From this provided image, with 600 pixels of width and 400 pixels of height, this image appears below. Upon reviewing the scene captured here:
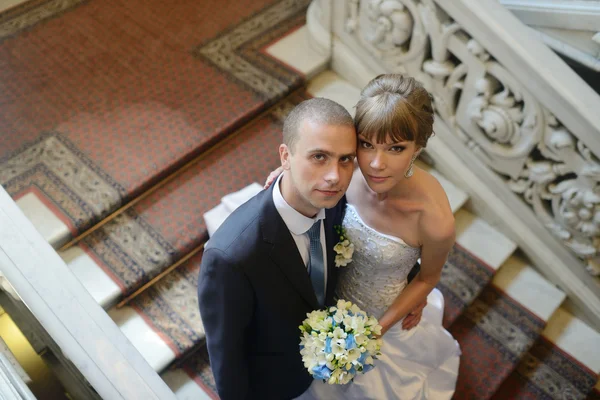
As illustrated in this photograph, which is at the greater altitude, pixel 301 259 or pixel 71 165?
pixel 71 165

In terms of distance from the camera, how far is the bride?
1833mm

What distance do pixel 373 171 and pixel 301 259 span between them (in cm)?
42

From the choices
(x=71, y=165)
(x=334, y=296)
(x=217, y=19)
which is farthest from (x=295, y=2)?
(x=334, y=296)

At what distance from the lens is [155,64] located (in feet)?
12.9

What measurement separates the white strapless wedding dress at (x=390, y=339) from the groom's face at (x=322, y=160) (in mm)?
587

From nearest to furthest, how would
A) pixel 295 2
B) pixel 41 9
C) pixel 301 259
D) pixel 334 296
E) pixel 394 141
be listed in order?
pixel 394 141 < pixel 301 259 < pixel 334 296 < pixel 41 9 < pixel 295 2

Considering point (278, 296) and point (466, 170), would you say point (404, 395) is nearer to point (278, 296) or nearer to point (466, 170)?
point (278, 296)

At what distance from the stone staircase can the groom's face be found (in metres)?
1.56

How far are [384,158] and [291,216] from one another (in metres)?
0.39

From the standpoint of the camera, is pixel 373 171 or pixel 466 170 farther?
pixel 466 170

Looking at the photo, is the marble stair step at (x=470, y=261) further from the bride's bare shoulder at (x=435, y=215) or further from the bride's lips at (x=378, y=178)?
the bride's lips at (x=378, y=178)

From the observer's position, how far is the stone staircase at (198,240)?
307 cm

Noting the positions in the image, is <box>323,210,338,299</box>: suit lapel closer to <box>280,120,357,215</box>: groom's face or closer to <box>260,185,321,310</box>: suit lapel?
<box>260,185,321,310</box>: suit lapel

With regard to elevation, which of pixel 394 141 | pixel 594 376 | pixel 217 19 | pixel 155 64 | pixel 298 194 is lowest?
pixel 594 376
